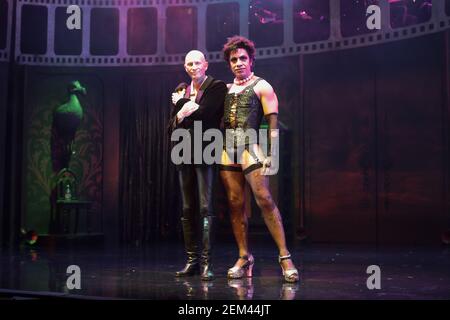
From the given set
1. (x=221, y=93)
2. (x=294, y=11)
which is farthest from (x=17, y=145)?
(x=221, y=93)

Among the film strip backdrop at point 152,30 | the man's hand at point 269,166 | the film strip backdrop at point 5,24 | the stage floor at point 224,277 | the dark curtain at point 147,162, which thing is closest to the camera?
the stage floor at point 224,277

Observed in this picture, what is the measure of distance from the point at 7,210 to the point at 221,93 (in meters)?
5.42

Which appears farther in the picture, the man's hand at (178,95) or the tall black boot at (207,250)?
the man's hand at (178,95)

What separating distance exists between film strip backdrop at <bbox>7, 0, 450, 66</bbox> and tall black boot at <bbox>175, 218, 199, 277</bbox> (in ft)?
15.2

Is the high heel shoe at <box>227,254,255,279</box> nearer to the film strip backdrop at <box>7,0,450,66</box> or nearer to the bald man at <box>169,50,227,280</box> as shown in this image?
the bald man at <box>169,50,227,280</box>

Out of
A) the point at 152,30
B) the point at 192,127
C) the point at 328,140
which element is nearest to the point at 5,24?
the point at 152,30

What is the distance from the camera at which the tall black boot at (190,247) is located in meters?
3.65

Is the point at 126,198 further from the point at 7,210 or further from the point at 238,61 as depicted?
the point at 238,61

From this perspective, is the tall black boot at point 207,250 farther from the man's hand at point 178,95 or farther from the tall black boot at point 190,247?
the man's hand at point 178,95

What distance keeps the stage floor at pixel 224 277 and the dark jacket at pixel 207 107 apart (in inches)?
36.1

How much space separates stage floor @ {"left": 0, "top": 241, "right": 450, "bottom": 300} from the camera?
2.88 meters

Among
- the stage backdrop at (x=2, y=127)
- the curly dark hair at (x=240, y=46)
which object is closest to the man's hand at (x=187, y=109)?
the curly dark hair at (x=240, y=46)

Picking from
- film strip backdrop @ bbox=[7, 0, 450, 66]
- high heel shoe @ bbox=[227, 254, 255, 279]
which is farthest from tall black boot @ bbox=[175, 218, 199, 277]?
film strip backdrop @ bbox=[7, 0, 450, 66]

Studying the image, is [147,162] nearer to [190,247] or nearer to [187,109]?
[190,247]
